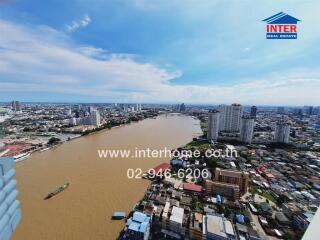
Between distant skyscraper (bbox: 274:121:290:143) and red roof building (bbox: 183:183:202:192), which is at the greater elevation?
distant skyscraper (bbox: 274:121:290:143)

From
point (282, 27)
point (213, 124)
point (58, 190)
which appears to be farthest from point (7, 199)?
point (213, 124)

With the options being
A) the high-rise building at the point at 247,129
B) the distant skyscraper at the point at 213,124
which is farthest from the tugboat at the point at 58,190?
the high-rise building at the point at 247,129

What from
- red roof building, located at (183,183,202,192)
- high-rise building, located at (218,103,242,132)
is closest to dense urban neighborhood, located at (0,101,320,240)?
red roof building, located at (183,183,202,192)

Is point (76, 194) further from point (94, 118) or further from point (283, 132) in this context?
point (94, 118)

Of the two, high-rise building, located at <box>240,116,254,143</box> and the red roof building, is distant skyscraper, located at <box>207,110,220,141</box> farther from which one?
the red roof building

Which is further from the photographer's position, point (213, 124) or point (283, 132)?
point (213, 124)
